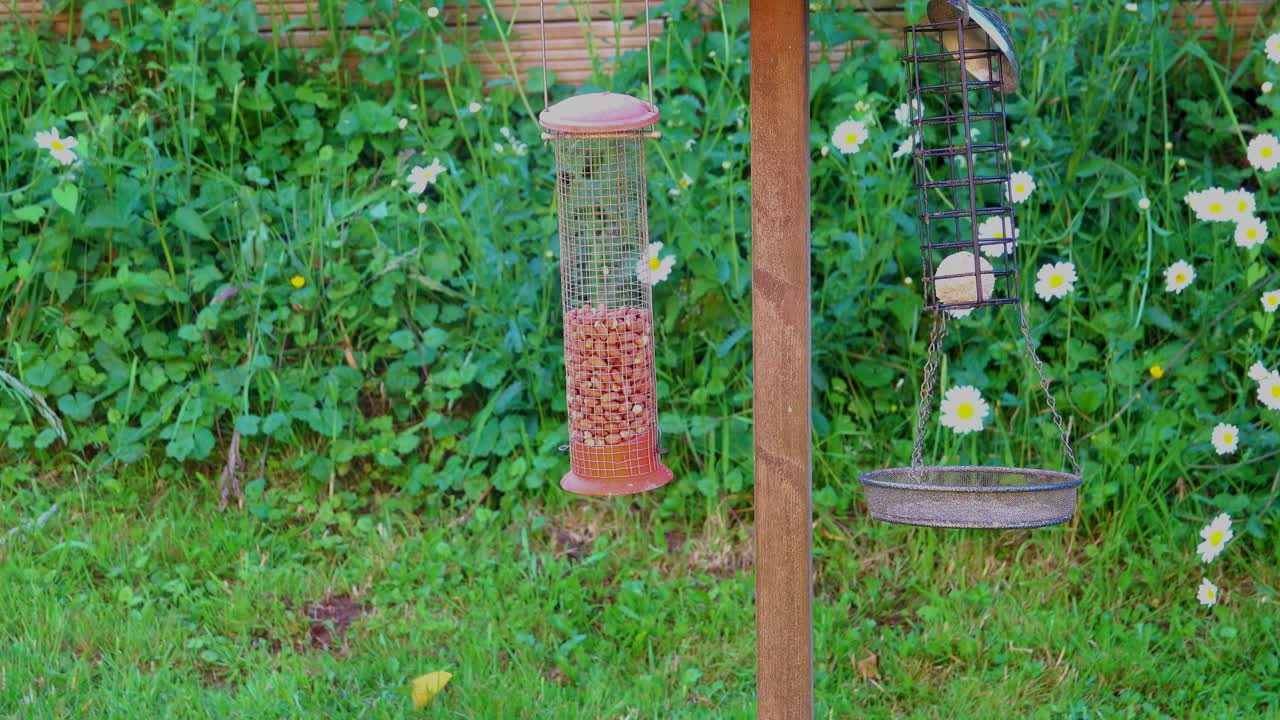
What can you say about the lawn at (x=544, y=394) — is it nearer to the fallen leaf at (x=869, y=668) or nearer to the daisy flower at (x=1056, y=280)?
the fallen leaf at (x=869, y=668)

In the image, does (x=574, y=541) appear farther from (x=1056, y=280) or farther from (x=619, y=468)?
(x=1056, y=280)

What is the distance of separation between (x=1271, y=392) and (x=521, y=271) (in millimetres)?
2054

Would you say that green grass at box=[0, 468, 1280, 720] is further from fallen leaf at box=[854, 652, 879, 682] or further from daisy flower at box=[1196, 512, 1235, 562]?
daisy flower at box=[1196, 512, 1235, 562]

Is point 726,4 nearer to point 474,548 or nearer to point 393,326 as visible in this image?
point 393,326

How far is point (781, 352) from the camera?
2143 millimetres

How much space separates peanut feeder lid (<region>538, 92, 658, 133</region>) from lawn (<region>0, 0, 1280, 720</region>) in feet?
4.15

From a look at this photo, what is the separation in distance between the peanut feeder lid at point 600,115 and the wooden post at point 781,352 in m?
0.23

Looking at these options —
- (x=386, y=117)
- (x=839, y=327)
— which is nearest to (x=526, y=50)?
(x=386, y=117)

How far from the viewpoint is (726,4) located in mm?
4184

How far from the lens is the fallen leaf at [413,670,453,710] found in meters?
2.96

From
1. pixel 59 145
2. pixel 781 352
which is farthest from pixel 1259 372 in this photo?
pixel 59 145

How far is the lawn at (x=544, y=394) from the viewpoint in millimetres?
3152

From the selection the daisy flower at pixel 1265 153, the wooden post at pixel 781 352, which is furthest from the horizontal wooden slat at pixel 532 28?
the wooden post at pixel 781 352

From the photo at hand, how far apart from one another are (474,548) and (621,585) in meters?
0.47
